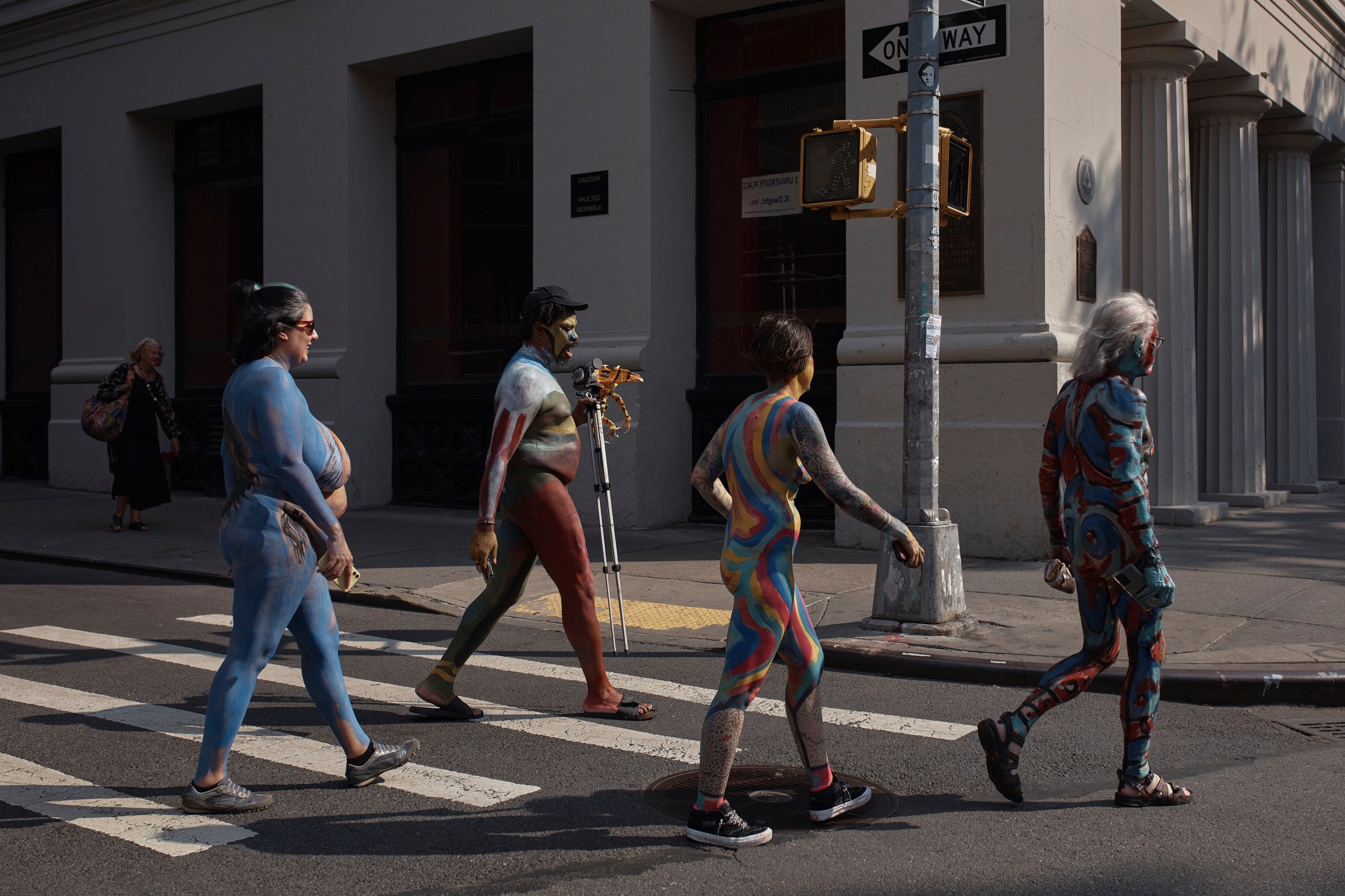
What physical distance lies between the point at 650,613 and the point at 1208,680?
372cm

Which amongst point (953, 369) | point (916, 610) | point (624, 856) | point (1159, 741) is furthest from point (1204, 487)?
point (624, 856)

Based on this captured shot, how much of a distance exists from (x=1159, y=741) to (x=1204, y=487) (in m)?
10.5

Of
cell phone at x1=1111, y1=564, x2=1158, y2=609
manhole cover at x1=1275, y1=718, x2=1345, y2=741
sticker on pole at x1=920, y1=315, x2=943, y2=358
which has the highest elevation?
sticker on pole at x1=920, y1=315, x2=943, y2=358

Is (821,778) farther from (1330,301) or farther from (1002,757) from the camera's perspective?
(1330,301)

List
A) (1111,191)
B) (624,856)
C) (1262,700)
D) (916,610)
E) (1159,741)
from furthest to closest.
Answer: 1. (1111,191)
2. (916,610)
3. (1262,700)
4. (1159,741)
5. (624,856)

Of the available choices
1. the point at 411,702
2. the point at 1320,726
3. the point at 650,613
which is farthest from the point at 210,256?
the point at 1320,726

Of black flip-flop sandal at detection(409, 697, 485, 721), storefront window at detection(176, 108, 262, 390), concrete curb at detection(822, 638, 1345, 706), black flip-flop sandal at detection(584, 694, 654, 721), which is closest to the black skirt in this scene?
storefront window at detection(176, 108, 262, 390)

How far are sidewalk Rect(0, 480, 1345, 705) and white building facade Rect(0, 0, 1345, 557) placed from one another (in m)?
1.02

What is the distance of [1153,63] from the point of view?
43.6ft

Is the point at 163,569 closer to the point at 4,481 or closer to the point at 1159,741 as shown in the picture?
the point at 1159,741

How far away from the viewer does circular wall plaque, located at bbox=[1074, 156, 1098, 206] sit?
11.2 metres

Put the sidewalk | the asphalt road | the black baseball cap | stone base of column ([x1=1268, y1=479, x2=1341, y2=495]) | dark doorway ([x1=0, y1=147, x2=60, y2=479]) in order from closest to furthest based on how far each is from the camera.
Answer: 1. the asphalt road
2. the black baseball cap
3. the sidewalk
4. stone base of column ([x1=1268, y1=479, x2=1341, y2=495])
5. dark doorway ([x1=0, y1=147, x2=60, y2=479])

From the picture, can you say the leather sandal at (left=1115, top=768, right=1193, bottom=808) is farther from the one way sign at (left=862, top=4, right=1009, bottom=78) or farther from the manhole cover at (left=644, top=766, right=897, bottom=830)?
the one way sign at (left=862, top=4, right=1009, bottom=78)

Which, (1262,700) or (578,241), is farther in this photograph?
(578,241)
